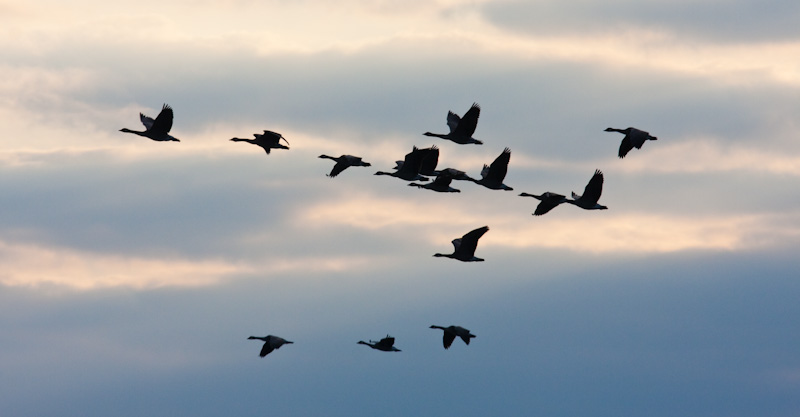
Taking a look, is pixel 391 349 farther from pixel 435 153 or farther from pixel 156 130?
pixel 156 130

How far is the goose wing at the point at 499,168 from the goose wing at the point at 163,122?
1872cm

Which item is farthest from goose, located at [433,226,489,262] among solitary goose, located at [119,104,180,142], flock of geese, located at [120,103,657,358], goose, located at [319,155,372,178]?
solitary goose, located at [119,104,180,142]

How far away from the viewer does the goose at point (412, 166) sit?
321 ft

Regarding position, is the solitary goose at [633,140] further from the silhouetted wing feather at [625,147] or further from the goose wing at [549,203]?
the goose wing at [549,203]

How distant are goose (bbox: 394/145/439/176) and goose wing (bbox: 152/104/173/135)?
45.9 feet

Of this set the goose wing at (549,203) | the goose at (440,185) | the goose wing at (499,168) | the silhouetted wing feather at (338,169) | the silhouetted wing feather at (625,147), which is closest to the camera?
the silhouetted wing feather at (625,147)

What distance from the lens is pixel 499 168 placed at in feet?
316

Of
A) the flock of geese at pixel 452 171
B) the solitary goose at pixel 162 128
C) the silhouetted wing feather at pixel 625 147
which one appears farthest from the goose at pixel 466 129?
the solitary goose at pixel 162 128

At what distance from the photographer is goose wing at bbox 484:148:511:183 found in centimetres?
9525

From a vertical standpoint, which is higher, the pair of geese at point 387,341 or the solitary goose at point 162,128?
the solitary goose at point 162,128

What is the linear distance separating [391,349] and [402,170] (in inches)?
430

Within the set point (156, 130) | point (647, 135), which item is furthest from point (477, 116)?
point (156, 130)

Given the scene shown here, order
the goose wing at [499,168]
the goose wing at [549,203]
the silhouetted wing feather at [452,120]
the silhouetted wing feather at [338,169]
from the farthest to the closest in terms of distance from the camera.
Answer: the silhouetted wing feather at [452,120]
the silhouetted wing feather at [338,169]
the goose wing at [549,203]
the goose wing at [499,168]

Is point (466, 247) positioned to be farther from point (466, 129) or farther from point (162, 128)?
point (162, 128)
